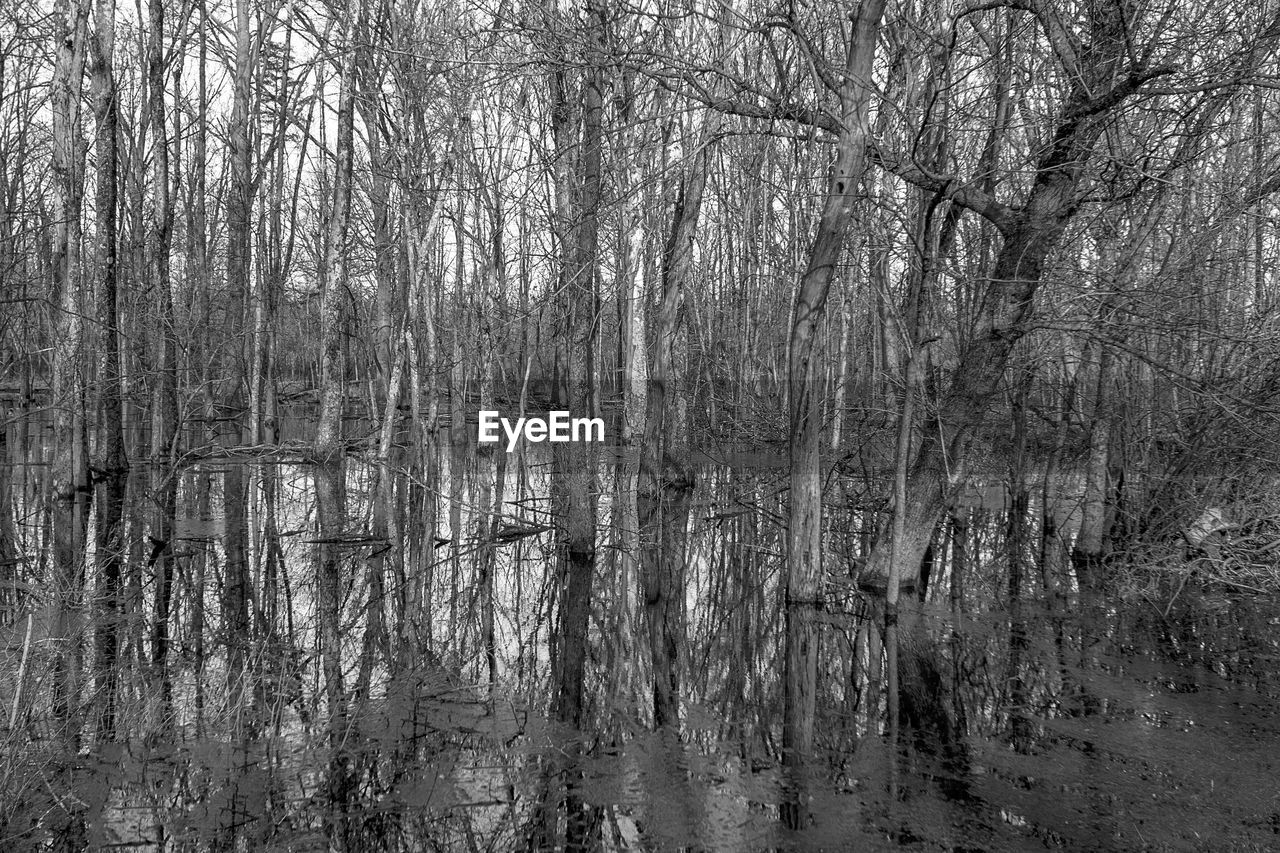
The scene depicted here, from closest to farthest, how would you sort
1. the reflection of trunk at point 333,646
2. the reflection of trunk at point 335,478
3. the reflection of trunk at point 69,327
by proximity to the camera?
the reflection of trunk at point 333,646
the reflection of trunk at point 335,478
the reflection of trunk at point 69,327

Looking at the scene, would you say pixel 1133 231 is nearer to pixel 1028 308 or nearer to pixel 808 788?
pixel 1028 308

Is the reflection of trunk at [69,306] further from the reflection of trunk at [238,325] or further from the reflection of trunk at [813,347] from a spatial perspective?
the reflection of trunk at [813,347]

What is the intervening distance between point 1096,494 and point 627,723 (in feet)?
25.1

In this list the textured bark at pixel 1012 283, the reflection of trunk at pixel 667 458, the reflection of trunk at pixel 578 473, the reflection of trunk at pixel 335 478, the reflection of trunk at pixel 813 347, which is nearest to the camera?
the reflection of trunk at pixel 335 478

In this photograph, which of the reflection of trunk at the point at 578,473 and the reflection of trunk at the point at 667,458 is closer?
the reflection of trunk at the point at 578,473

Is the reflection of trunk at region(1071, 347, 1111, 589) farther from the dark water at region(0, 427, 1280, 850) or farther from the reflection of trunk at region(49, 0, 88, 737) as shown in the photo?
the reflection of trunk at region(49, 0, 88, 737)

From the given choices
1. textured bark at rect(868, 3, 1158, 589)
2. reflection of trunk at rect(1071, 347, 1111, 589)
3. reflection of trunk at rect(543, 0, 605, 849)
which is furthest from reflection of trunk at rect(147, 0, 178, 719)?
reflection of trunk at rect(1071, 347, 1111, 589)

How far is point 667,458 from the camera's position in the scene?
16.6m

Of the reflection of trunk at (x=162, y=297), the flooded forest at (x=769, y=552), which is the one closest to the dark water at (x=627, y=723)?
the flooded forest at (x=769, y=552)

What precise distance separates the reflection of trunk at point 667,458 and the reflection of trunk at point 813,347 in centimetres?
127

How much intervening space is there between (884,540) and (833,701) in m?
3.65

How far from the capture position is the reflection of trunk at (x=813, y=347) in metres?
7.84

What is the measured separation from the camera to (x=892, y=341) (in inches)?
601

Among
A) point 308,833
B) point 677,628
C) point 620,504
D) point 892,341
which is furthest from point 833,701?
point 892,341
